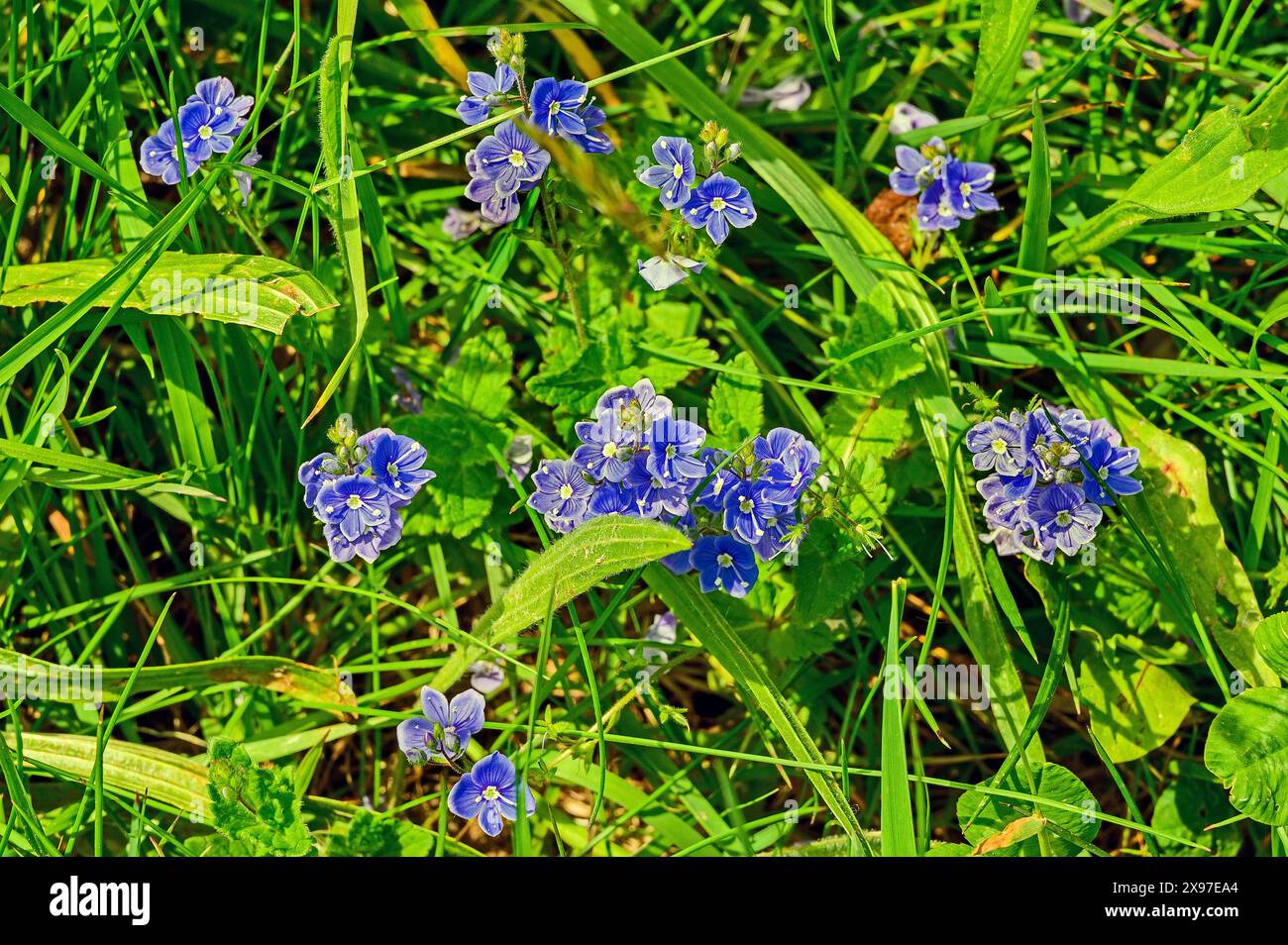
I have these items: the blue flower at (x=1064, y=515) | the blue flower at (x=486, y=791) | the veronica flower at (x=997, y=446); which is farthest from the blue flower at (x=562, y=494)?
the blue flower at (x=1064, y=515)

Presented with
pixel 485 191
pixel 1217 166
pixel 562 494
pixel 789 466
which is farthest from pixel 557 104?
pixel 1217 166

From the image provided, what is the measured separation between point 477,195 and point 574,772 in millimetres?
1647

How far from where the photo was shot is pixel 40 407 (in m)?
2.99

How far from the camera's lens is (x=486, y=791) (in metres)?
2.71

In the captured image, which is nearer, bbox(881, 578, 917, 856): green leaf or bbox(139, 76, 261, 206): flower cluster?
bbox(881, 578, 917, 856): green leaf

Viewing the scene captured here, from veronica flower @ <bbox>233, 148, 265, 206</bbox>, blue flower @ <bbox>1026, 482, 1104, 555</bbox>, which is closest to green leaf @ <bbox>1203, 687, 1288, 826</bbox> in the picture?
blue flower @ <bbox>1026, 482, 1104, 555</bbox>

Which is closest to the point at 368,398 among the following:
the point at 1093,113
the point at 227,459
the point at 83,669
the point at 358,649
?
the point at 227,459

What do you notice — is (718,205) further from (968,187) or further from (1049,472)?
(1049,472)

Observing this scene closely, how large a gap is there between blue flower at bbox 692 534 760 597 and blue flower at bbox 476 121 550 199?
1.06m

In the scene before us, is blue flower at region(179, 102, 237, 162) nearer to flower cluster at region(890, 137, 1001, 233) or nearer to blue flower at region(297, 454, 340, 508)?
blue flower at region(297, 454, 340, 508)

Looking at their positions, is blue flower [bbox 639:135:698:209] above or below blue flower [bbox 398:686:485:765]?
above

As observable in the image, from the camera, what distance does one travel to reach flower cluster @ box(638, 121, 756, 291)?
286cm

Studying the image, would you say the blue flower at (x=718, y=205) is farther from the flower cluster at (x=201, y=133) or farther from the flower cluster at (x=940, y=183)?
the flower cluster at (x=201, y=133)
